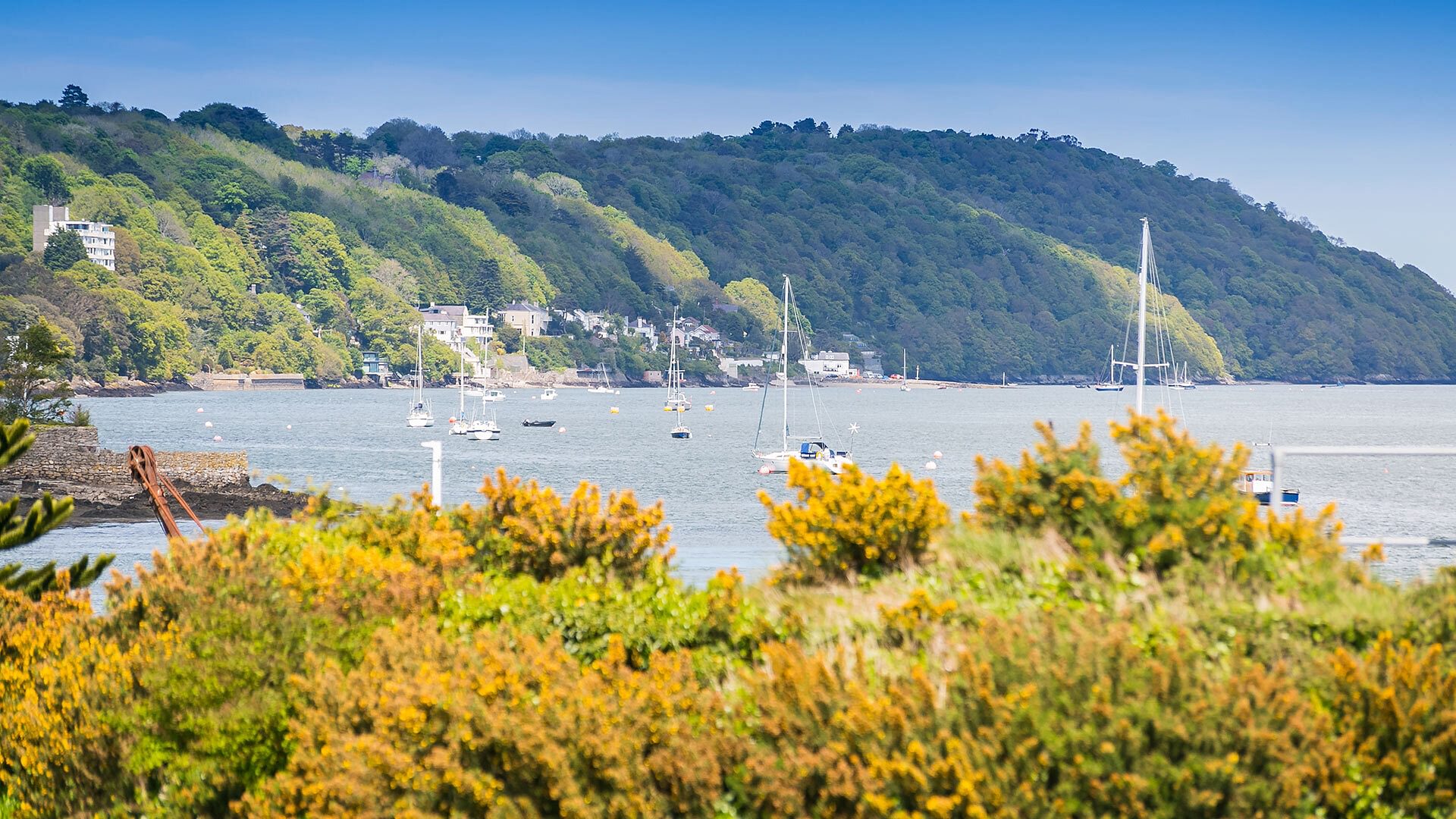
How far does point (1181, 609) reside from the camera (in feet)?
16.7

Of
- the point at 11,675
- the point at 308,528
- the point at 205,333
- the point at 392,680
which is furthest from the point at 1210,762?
the point at 205,333

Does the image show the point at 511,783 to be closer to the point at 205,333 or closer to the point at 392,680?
the point at 392,680

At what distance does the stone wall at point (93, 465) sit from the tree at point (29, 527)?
1453 inches

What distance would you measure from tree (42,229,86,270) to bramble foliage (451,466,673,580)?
154924 millimetres

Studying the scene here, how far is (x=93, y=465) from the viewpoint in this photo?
49.1 metres

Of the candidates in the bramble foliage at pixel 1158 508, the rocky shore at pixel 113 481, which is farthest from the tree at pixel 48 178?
the bramble foliage at pixel 1158 508

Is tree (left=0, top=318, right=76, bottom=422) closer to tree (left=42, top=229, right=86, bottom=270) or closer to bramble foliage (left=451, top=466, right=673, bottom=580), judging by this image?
bramble foliage (left=451, top=466, right=673, bottom=580)

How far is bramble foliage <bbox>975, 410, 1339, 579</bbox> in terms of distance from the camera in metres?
5.39

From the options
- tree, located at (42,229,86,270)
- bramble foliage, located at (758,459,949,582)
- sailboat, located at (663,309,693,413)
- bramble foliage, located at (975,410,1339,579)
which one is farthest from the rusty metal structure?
tree, located at (42,229,86,270)

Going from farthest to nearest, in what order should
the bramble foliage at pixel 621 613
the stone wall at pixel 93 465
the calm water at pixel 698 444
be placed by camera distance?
the stone wall at pixel 93 465 → the calm water at pixel 698 444 → the bramble foliage at pixel 621 613

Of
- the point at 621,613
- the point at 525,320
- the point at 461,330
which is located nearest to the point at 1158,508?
the point at 621,613

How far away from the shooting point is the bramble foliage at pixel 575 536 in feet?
21.4

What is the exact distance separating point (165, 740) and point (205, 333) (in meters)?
163

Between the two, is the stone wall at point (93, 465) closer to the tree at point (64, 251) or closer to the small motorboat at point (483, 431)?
the small motorboat at point (483, 431)
